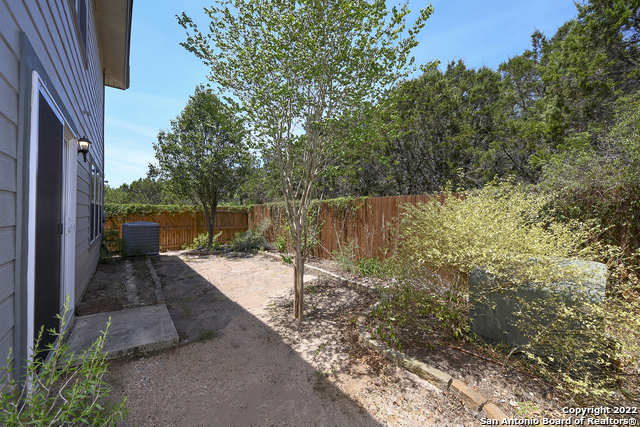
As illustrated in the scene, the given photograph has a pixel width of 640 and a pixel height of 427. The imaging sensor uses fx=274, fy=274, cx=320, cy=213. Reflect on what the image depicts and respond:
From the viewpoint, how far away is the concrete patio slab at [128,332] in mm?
2816

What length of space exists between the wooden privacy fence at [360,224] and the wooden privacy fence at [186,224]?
6.27 meters

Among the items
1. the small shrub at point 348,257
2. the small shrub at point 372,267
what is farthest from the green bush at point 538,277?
the small shrub at point 348,257

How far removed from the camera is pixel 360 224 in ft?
22.4

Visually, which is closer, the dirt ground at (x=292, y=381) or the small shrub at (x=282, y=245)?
the dirt ground at (x=292, y=381)

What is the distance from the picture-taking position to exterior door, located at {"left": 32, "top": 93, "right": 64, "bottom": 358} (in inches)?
79.0

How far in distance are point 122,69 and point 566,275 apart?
10.4 metres

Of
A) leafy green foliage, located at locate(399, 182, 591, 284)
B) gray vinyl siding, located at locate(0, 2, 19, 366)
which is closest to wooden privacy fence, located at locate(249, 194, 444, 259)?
leafy green foliage, located at locate(399, 182, 591, 284)

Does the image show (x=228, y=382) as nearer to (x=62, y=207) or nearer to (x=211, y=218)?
(x=62, y=207)

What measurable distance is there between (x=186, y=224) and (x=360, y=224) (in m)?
8.58

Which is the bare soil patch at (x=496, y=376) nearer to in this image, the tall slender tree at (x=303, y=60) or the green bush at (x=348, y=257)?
the tall slender tree at (x=303, y=60)

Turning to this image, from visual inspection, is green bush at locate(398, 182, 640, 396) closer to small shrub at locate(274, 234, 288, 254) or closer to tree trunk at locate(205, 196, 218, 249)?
small shrub at locate(274, 234, 288, 254)

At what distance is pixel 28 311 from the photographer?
1730mm

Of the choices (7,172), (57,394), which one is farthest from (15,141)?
(57,394)

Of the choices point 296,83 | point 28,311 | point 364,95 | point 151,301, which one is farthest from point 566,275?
point 151,301
